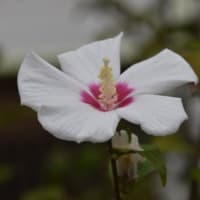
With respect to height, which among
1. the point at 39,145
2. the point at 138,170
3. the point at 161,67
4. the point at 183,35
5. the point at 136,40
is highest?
the point at 161,67

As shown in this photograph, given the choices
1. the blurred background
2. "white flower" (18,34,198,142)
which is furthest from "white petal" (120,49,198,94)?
the blurred background

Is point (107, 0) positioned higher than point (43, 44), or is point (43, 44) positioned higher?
point (107, 0)

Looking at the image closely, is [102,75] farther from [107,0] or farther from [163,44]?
[107,0]

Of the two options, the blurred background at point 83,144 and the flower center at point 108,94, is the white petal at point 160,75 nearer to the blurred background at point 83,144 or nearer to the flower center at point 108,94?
the flower center at point 108,94

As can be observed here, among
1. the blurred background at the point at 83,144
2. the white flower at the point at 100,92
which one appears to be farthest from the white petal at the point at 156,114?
the blurred background at the point at 83,144

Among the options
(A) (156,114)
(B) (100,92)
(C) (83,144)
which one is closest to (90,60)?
(B) (100,92)

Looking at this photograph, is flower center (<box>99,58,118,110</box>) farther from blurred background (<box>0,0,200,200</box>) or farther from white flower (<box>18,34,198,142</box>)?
blurred background (<box>0,0,200,200</box>)

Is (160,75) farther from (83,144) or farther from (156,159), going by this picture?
(83,144)

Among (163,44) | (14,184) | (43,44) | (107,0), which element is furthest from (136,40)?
(43,44)
